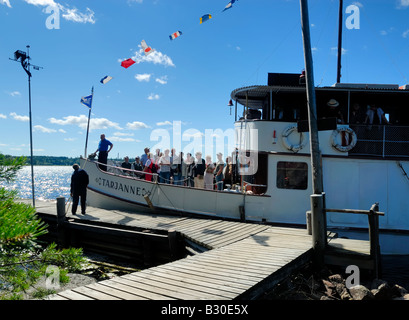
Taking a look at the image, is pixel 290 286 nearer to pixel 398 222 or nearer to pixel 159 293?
pixel 159 293

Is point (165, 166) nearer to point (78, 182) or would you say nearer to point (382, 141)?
point (78, 182)

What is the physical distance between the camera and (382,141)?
983 centimetres

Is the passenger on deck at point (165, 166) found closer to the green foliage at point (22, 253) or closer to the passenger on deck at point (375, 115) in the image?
the passenger on deck at point (375, 115)

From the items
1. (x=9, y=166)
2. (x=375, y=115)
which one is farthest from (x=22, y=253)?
(x=375, y=115)

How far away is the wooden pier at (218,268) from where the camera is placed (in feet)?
13.1

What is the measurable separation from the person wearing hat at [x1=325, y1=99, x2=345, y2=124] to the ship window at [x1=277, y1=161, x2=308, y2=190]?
1.91 m

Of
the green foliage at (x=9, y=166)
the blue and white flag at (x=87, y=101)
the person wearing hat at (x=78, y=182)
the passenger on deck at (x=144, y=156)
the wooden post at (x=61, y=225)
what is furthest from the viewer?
the passenger on deck at (x=144, y=156)

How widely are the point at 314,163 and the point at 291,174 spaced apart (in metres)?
3.77

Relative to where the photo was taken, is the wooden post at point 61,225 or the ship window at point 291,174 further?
the wooden post at point 61,225

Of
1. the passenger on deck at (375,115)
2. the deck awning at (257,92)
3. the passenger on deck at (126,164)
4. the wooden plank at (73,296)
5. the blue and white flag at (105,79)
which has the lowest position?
the wooden plank at (73,296)

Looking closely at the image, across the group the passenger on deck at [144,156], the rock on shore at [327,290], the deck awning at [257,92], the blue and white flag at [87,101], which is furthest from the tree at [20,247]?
the passenger on deck at [144,156]

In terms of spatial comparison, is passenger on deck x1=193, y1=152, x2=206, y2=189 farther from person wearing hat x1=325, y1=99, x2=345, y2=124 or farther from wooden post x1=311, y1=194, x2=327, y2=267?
wooden post x1=311, y1=194, x2=327, y2=267

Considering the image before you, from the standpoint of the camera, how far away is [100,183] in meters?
12.5

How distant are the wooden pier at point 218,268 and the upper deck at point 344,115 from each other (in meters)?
3.15
